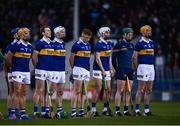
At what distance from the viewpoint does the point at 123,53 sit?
90.0 feet

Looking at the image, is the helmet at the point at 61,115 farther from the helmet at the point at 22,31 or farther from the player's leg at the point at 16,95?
the helmet at the point at 22,31

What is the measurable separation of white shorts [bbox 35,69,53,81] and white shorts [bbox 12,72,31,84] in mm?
768

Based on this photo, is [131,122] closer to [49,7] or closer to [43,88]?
[43,88]

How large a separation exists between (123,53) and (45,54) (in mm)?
2842

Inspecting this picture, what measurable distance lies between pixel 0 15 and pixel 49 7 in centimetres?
254

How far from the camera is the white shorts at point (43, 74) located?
25703mm

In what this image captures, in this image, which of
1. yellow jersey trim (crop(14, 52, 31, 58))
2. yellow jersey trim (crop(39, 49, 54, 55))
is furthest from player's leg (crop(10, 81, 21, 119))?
yellow jersey trim (crop(39, 49, 54, 55))

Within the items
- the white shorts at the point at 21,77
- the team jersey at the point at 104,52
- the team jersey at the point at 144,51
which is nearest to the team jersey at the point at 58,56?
the white shorts at the point at 21,77

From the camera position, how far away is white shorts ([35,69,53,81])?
25.7m

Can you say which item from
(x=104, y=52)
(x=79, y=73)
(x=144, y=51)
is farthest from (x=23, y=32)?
(x=144, y=51)

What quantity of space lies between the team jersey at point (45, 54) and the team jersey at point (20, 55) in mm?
720

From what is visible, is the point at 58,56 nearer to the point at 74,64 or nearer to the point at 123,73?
the point at 74,64

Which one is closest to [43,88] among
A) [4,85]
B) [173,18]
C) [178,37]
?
[4,85]

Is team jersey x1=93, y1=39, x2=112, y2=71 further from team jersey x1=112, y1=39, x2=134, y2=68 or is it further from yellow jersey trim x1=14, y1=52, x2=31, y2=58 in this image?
yellow jersey trim x1=14, y1=52, x2=31, y2=58
